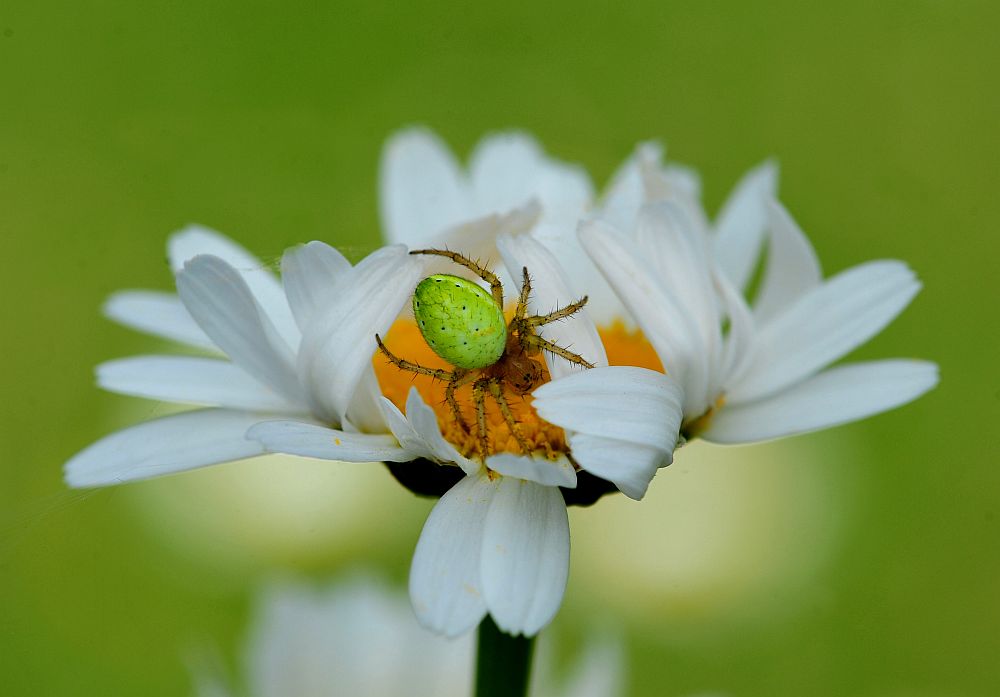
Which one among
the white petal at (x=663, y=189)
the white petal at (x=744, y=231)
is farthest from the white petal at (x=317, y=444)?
the white petal at (x=744, y=231)

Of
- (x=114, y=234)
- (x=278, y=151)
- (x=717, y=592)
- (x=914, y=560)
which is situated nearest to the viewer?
(x=717, y=592)

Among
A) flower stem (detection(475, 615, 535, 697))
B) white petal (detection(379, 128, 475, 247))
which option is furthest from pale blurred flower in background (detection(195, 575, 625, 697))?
white petal (detection(379, 128, 475, 247))

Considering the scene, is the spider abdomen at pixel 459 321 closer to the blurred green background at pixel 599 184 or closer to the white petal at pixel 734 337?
the white petal at pixel 734 337

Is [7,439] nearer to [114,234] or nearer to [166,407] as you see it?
[114,234]

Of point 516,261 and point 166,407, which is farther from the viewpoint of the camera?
point 166,407

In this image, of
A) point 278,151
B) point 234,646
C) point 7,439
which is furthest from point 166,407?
point 278,151
